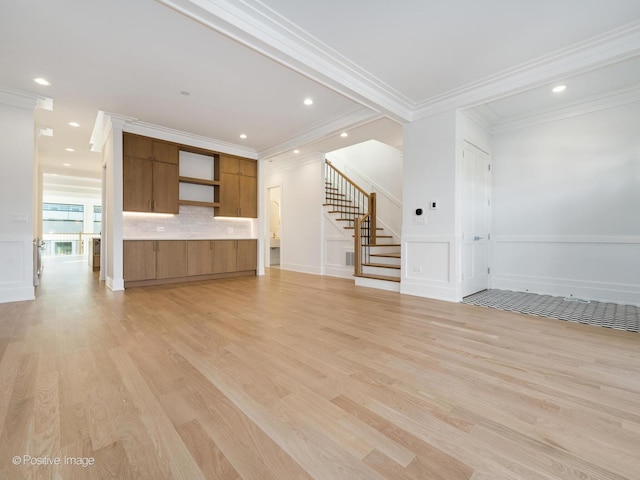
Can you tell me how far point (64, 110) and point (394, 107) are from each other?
5333mm

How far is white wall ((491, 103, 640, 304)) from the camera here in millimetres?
3965

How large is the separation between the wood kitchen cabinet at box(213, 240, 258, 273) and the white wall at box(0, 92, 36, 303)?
2938 mm

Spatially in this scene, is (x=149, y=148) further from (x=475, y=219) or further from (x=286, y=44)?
(x=475, y=219)

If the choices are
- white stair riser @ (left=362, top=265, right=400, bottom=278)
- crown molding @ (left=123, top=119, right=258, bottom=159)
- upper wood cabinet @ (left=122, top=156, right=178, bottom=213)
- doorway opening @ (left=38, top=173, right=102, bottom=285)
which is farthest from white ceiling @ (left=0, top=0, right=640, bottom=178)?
doorway opening @ (left=38, top=173, right=102, bottom=285)

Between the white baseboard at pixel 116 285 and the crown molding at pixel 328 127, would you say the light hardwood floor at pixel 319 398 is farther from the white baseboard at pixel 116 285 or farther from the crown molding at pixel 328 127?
the crown molding at pixel 328 127

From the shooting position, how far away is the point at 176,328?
290 centimetres

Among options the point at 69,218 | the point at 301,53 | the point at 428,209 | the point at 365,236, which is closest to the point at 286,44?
the point at 301,53

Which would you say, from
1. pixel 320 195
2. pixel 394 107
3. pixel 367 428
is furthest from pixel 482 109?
pixel 367 428

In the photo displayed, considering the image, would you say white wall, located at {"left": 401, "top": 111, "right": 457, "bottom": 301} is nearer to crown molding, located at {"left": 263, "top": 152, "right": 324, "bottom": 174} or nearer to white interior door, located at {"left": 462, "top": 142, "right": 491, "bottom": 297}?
white interior door, located at {"left": 462, "top": 142, "right": 491, "bottom": 297}

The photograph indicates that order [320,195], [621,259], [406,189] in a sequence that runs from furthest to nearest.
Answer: [320,195]
[406,189]
[621,259]

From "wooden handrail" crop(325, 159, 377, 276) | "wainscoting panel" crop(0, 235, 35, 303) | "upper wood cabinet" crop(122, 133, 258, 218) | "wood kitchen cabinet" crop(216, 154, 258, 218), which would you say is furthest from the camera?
"wood kitchen cabinet" crop(216, 154, 258, 218)

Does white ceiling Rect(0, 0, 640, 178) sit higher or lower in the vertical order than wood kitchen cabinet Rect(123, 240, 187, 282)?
higher

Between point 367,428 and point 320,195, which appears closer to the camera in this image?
point 367,428

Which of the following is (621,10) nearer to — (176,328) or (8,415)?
(176,328)
